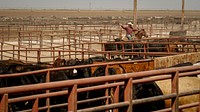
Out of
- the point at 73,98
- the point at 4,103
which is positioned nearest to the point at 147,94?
the point at 73,98

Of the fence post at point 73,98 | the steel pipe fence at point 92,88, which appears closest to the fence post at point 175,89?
the steel pipe fence at point 92,88

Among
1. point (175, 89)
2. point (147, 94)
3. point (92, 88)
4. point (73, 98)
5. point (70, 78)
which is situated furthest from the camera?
point (70, 78)

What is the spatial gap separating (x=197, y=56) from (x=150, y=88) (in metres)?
5.43

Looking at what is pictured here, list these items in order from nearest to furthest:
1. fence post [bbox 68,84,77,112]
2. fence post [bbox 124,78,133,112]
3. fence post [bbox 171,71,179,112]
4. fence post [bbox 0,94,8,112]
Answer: fence post [bbox 0,94,8,112], fence post [bbox 68,84,77,112], fence post [bbox 124,78,133,112], fence post [bbox 171,71,179,112]

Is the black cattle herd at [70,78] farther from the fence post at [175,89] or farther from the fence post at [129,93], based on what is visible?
the fence post at [129,93]

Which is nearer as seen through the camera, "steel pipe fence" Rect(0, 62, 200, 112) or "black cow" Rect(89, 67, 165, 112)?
"steel pipe fence" Rect(0, 62, 200, 112)

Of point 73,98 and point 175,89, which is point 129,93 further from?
point 175,89

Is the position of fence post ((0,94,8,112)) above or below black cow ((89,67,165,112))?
above

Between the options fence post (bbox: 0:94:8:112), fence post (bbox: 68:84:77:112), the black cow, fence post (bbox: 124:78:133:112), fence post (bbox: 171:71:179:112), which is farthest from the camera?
the black cow

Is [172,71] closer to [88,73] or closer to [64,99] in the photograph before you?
[64,99]

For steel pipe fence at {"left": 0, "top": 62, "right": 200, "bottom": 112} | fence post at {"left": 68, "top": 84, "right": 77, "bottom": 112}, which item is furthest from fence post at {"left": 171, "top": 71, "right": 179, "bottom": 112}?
fence post at {"left": 68, "top": 84, "right": 77, "bottom": 112}

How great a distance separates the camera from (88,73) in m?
7.21

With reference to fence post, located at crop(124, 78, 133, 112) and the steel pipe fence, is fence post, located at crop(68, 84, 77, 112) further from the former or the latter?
fence post, located at crop(124, 78, 133, 112)

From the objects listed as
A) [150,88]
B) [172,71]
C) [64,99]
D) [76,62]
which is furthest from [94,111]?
[76,62]
